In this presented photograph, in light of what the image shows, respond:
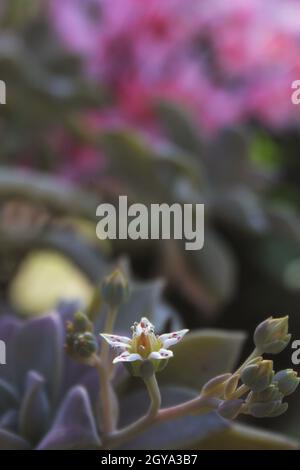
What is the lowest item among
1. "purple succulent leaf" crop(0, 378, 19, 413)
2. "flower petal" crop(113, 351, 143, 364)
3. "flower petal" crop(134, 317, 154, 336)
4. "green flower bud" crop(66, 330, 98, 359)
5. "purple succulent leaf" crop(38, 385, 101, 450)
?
"purple succulent leaf" crop(38, 385, 101, 450)

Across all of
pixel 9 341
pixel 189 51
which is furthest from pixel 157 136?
pixel 9 341

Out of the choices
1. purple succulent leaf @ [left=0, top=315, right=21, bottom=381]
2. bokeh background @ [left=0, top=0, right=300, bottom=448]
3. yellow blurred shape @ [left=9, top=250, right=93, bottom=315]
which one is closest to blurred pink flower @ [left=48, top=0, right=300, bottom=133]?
bokeh background @ [left=0, top=0, right=300, bottom=448]

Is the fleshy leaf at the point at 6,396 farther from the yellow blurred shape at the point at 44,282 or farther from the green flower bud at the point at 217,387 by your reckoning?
the yellow blurred shape at the point at 44,282

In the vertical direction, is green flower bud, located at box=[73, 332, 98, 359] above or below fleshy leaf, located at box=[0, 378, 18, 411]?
above

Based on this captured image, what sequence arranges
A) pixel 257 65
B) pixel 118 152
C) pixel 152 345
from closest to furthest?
1. pixel 152 345
2. pixel 118 152
3. pixel 257 65

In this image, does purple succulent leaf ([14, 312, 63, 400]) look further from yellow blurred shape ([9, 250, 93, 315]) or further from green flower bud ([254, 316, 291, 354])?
yellow blurred shape ([9, 250, 93, 315])

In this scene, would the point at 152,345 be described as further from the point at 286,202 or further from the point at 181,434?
the point at 286,202
